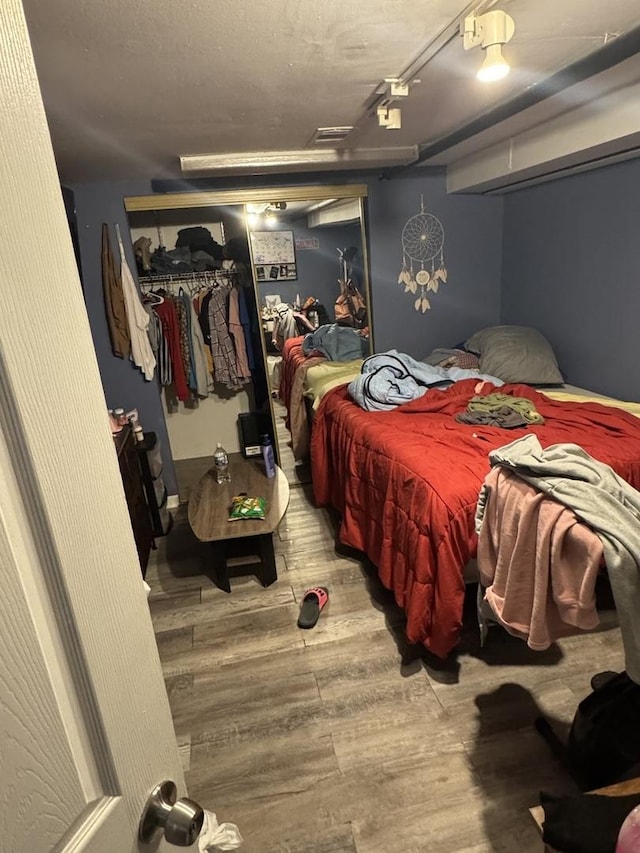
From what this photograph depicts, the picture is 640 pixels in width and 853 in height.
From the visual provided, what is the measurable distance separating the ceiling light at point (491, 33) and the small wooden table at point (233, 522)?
2.01m

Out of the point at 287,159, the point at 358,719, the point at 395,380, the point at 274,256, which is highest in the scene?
the point at 287,159

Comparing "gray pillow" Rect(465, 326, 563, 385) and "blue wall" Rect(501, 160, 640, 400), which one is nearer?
"blue wall" Rect(501, 160, 640, 400)

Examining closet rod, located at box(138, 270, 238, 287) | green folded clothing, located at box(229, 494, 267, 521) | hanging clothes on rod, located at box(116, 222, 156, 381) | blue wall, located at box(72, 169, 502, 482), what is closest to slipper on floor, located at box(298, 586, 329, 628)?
green folded clothing, located at box(229, 494, 267, 521)

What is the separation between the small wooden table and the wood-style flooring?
0.49 feet

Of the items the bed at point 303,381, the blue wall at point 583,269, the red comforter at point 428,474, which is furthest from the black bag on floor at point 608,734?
the bed at point 303,381

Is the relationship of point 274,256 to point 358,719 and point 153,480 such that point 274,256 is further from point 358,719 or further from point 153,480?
point 358,719

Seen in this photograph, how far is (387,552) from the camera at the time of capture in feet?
7.50

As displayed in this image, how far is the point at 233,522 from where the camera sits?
8.53 ft

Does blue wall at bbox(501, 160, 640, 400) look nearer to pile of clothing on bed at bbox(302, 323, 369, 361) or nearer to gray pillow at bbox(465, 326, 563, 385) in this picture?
gray pillow at bbox(465, 326, 563, 385)

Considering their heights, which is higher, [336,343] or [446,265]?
[446,265]

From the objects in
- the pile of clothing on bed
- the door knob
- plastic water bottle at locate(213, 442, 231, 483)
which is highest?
the pile of clothing on bed

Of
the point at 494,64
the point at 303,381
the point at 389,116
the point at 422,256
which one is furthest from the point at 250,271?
the point at 494,64

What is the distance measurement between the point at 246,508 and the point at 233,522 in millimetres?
101

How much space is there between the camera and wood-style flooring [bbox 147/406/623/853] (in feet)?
5.08
